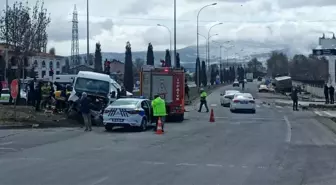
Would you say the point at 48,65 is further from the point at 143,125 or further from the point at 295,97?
the point at 143,125

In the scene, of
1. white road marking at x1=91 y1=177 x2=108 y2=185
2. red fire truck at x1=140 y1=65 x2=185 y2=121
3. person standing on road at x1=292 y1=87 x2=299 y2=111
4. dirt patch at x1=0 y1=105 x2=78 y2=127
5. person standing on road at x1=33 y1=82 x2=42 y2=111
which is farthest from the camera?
person standing on road at x1=292 y1=87 x2=299 y2=111

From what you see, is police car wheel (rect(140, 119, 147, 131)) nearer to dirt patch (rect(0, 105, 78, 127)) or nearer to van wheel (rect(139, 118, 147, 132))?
van wheel (rect(139, 118, 147, 132))

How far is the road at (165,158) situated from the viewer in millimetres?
13359

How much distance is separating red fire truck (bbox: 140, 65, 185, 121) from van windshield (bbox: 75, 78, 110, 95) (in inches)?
Result: 110

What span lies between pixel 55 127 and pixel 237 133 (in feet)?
26.5

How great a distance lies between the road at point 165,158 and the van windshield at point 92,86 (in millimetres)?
5118

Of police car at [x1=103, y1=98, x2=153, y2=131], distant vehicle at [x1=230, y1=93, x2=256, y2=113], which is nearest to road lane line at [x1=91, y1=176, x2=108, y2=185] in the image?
police car at [x1=103, y1=98, x2=153, y2=131]

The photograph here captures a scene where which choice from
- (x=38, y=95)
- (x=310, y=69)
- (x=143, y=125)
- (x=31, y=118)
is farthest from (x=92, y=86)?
(x=310, y=69)

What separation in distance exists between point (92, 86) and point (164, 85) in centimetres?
435

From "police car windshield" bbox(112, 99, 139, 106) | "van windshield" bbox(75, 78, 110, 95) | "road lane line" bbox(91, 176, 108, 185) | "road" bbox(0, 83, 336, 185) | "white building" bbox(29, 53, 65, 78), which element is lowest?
"road" bbox(0, 83, 336, 185)

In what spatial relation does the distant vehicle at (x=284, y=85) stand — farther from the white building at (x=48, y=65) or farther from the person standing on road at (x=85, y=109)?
the person standing on road at (x=85, y=109)

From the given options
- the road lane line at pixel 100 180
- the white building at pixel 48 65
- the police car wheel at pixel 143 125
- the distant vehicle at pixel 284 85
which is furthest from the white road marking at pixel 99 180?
the distant vehicle at pixel 284 85

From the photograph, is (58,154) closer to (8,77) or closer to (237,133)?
(237,133)

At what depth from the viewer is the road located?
13359 mm
